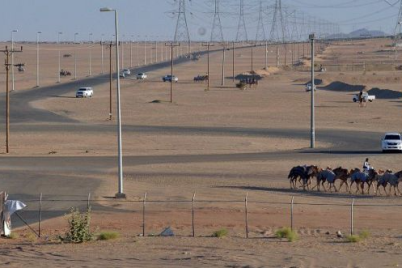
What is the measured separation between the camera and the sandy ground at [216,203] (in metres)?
25.3

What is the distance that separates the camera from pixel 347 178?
135 feet

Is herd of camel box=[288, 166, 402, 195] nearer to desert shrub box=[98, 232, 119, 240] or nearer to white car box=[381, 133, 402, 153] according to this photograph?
white car box=[381, 133, 402, 153]

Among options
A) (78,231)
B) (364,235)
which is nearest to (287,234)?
(364,235)

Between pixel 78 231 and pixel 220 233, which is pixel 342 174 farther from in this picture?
pixel 78 231

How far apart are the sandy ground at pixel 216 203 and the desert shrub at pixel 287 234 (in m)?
0.28

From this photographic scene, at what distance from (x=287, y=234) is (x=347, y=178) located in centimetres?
1346

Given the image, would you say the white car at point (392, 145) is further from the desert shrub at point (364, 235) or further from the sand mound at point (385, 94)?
the sand mound at point (385, 94)

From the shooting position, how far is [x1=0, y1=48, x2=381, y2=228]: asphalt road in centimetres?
4091

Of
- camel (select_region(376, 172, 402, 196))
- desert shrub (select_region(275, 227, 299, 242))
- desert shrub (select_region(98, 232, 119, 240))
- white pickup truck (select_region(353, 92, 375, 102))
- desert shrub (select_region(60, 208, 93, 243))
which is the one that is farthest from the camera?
white pickup truck (select_region(353, 92, 375, 102))

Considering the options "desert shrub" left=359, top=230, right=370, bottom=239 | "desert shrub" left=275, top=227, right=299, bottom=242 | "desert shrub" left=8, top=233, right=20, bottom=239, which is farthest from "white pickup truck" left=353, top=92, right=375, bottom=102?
"desert shrub" left=8, top=233, right=20, bottom=239

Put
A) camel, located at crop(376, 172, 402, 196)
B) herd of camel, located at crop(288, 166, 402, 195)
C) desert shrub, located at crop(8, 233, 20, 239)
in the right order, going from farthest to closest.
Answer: herd of camel, located at crop(288, 166, 402, 195) → camel, located at crop(376, 172, 402, 196) → desert shrub, located at crop(8, 233, 20, 239)

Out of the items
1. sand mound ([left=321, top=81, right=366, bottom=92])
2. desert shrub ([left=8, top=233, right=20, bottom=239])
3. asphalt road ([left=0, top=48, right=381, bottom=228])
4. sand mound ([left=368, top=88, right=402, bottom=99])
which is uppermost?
sand mound ([left=321, top=81, right=366, bottom=92])

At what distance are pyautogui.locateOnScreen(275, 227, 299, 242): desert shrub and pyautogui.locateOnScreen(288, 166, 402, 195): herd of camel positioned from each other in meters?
11.4

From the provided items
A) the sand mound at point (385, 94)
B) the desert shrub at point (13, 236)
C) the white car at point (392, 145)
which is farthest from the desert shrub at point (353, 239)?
the sand mound at point (385, 94)
